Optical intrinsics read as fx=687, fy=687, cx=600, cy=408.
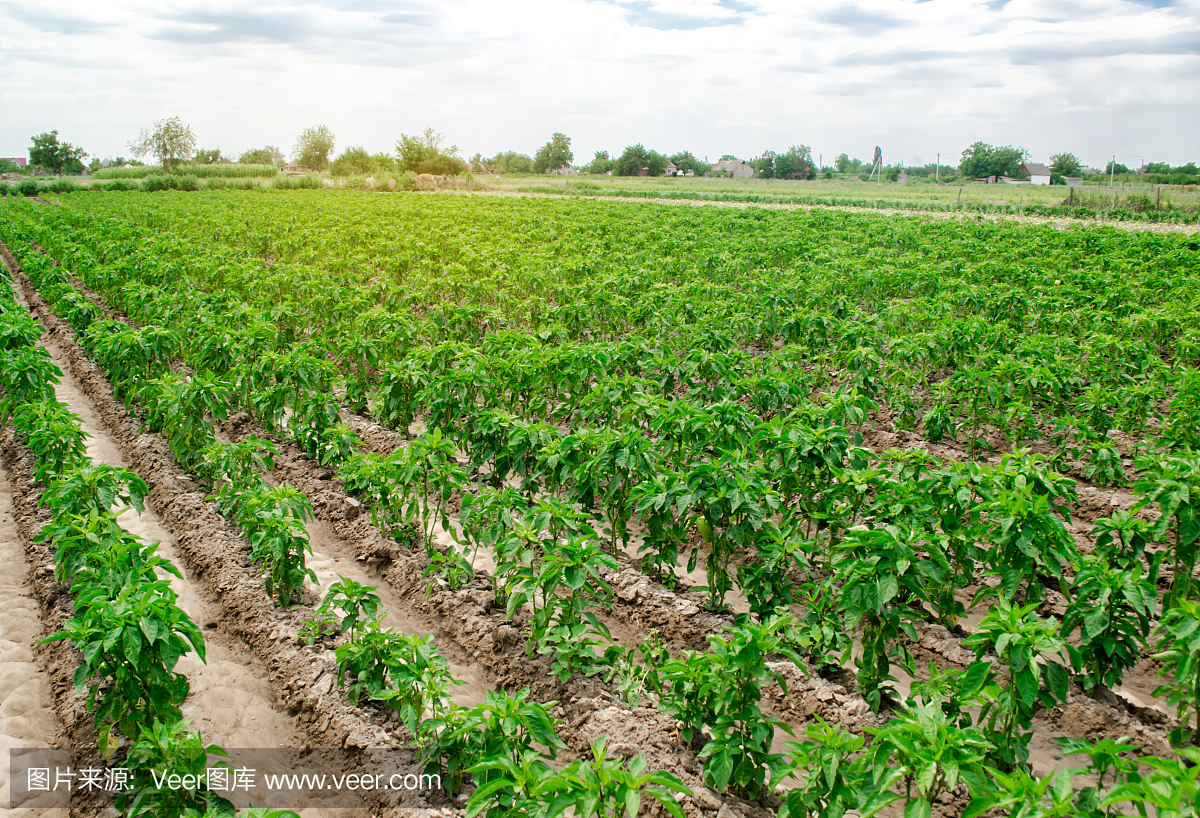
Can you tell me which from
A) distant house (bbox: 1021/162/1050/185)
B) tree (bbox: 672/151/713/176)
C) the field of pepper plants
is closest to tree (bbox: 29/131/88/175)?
tree (bbox: 672/151/713/176)

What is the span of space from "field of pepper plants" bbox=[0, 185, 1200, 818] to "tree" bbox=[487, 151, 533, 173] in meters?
113

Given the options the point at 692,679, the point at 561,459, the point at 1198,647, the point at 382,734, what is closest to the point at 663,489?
the point at 561,459

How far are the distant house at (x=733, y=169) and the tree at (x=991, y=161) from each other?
3655 centimetres

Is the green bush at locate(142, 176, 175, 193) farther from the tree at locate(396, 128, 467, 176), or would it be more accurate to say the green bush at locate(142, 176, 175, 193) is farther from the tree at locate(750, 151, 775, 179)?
the tree at locate(750, 151, 775, 179)

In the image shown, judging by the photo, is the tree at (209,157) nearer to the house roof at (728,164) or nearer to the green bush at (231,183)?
the green bush at (231,183)

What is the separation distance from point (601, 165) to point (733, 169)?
26675mm

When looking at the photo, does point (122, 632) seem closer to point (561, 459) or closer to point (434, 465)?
point (434, 465)

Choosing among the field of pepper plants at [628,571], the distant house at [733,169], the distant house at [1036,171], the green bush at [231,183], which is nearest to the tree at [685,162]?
the distant house at [733,169]

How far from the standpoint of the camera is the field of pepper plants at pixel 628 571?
3.08m

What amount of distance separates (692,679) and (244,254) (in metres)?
17.8

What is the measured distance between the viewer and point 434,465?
530 centimetres

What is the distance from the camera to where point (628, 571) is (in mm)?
5316

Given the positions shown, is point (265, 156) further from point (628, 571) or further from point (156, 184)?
point (628, 571)

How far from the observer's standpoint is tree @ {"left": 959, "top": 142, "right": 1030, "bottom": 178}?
81.3 metres
